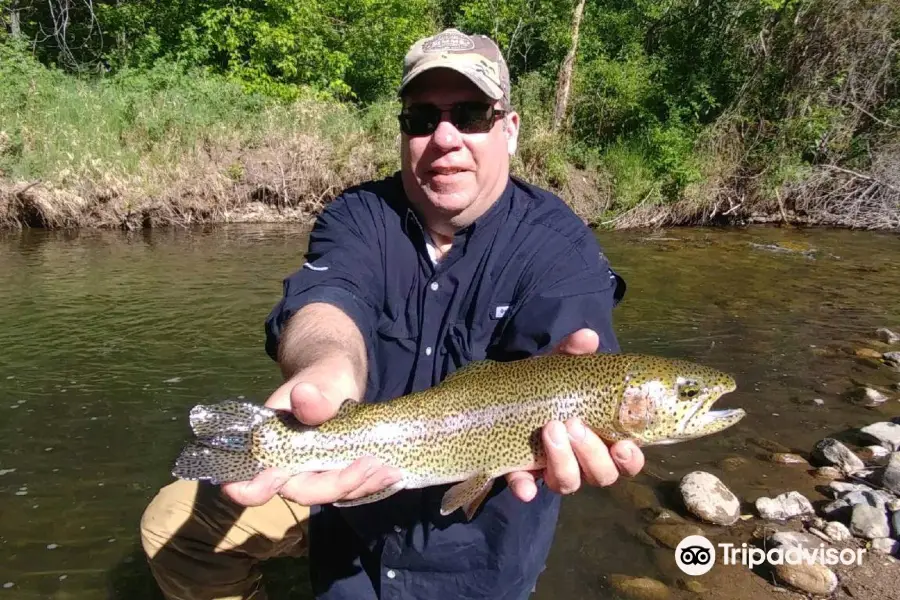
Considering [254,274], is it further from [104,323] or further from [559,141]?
[559,141]

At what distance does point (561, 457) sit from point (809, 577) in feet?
8.36

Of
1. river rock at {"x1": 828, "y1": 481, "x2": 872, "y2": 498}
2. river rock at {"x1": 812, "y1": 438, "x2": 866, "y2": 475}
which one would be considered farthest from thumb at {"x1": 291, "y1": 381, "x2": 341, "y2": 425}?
river rock at {"x1": 812, "y1": 438, "x2": 866, "y2": 475}

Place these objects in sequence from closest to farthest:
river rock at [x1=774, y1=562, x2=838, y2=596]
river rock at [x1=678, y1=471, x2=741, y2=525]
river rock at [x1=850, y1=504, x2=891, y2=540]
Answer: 1. river rock at [x1=774, y1=562, x2=838, y2=596]
2. river rock at [x1=850, y1=504, x2=891, y2=540]
3. river rock at [x1=678, y1=471, x2=741, y2=525]

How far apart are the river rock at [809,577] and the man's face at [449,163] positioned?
9.73 ft

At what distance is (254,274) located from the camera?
11.2 meters

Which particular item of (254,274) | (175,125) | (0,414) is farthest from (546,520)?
(175,125)

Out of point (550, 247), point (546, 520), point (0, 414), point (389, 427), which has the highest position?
point (550, 247)

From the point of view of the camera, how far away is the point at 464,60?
2990 mm

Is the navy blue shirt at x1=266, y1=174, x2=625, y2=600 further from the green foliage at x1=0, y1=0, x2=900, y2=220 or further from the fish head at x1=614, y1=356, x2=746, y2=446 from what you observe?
the green foliage at x1=0, y1=0, x2=900, y2=220

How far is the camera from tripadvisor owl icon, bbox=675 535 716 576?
4094 mm

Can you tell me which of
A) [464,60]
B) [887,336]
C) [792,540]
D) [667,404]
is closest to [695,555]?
[792,540]

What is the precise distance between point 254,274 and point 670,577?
900cm

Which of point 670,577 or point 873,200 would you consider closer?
point 670,577

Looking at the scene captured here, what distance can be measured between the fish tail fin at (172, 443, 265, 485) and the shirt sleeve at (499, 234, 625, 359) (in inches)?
48.0
